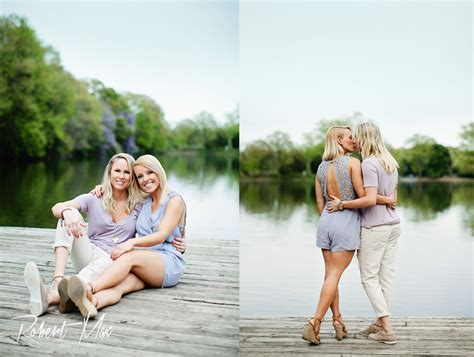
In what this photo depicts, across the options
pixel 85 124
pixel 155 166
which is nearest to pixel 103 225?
pixel 155 166

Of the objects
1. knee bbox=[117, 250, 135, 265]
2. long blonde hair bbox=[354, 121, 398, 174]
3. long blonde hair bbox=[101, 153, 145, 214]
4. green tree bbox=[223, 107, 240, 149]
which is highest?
green tree bbox=[223, 107, 240, 149]

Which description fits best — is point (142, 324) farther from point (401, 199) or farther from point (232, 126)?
point (401, 199)

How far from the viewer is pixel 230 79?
24.8 ft

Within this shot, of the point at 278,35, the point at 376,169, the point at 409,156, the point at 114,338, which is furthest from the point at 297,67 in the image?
the point at 114,338

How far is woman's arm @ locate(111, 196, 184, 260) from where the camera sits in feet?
10.0

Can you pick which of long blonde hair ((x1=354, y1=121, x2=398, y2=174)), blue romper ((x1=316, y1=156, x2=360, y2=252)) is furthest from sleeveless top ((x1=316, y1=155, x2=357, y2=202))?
long blonde hair ((x1=354, y1=121, x2=398, y2=174))

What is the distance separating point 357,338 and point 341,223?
0.59m

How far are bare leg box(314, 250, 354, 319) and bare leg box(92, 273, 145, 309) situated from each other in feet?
3.09

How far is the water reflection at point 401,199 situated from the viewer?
22.1 ft

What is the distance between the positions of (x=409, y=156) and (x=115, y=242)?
15.6 feet

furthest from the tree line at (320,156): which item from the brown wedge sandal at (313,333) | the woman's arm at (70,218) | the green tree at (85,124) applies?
the woman's arm at (70,218)

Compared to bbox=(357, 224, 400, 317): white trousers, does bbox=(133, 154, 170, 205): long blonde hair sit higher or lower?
higher

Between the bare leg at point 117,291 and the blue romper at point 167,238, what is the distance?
158 millimetres

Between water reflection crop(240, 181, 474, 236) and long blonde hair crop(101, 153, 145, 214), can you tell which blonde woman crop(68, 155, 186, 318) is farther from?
water reflection crop(240, 181, 474, 236)
